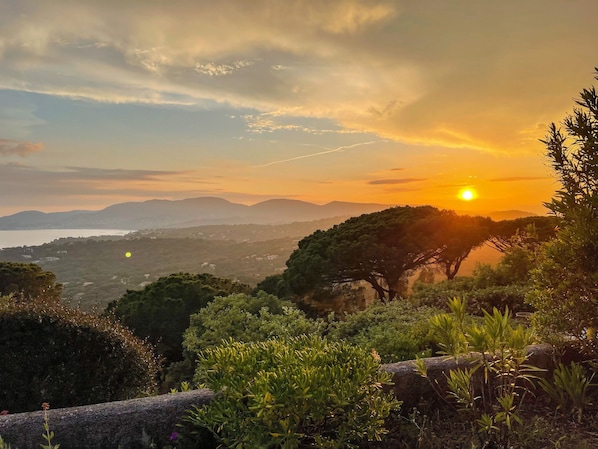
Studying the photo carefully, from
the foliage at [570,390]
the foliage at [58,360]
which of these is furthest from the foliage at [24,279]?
the foliage at [570,390]

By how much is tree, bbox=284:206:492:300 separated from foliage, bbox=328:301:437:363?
29.4 ft

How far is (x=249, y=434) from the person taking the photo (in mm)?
2992

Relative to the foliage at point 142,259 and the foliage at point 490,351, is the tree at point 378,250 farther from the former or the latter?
the foliage at point 142,259

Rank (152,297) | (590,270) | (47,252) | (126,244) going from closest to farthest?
(590,270), (152,297), (47,252), (126,244)

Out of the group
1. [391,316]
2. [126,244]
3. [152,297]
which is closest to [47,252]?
[126,244]

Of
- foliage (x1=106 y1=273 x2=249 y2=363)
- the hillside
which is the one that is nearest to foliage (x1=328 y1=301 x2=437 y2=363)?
foliage (x1=106 y1=273 x2=249 y2=363)

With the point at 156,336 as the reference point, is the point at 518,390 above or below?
above

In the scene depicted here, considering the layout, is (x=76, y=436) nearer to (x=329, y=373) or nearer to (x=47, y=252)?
(x=329, y=373)

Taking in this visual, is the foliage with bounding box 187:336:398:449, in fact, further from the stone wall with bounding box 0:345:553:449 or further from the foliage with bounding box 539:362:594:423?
the foliage with bounding box 539:362:594:423

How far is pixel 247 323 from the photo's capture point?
10602 millimetres

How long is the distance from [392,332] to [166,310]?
549 inches

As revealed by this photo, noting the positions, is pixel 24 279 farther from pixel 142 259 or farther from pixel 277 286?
pixel 142 259

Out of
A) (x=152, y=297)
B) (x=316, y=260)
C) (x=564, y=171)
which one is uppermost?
(x=564, y=171)

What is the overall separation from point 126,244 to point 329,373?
148m
